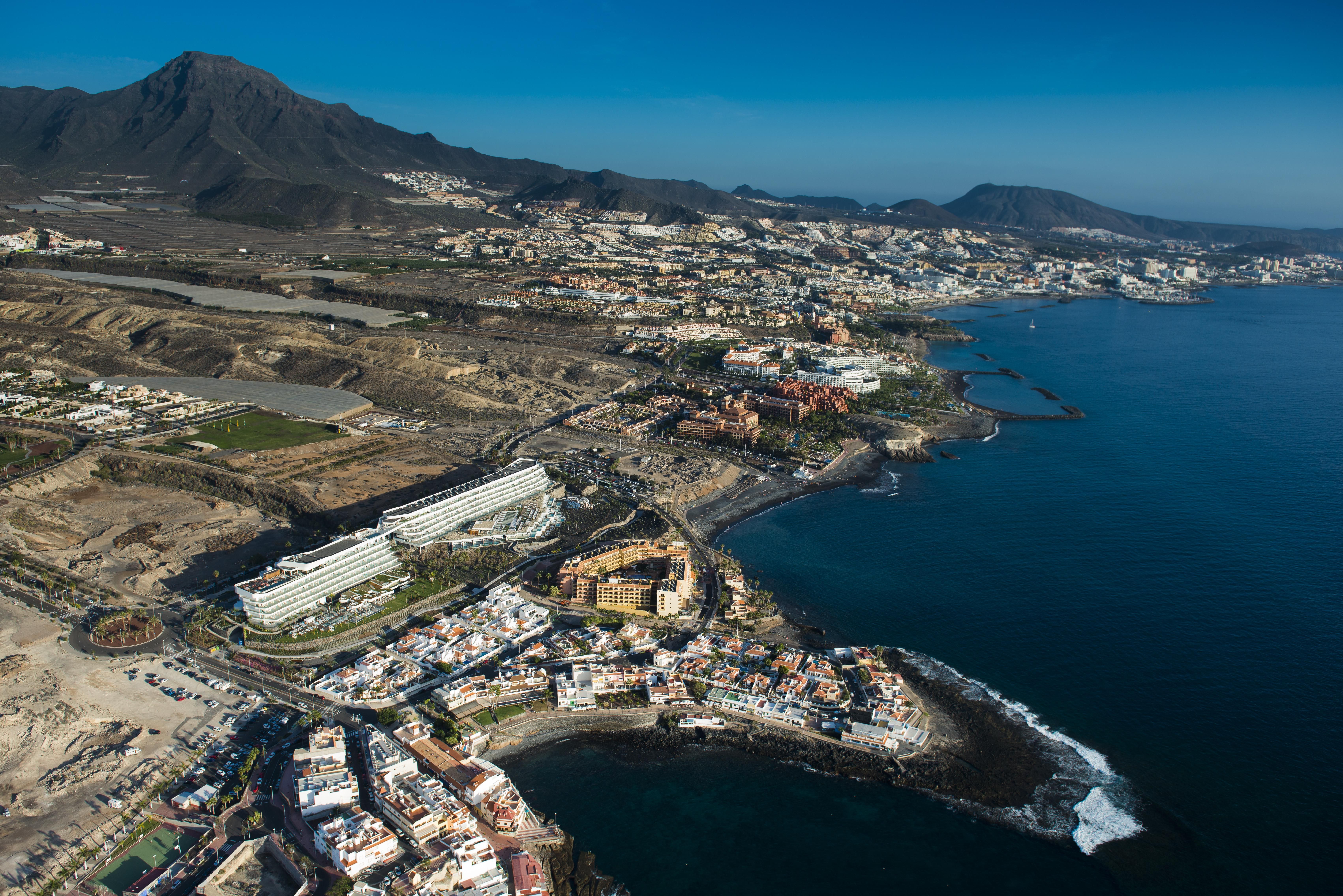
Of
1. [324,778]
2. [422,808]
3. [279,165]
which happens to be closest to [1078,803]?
[422,808]

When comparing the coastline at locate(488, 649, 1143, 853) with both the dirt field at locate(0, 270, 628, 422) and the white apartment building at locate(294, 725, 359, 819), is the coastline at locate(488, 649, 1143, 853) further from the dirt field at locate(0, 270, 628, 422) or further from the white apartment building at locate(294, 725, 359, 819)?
the dirt field at locate(0, 270, 628, 422)

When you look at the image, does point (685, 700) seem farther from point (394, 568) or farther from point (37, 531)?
point (37, 531)

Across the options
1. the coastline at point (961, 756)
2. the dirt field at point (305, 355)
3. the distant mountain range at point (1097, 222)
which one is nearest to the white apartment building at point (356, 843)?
the coastline at point (961, 756)

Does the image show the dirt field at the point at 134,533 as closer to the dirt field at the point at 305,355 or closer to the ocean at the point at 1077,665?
the ocean at the point at 1077,665

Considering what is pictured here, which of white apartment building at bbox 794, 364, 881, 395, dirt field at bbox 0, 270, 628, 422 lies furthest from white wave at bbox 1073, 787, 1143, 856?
white apartment building at bbox 794, 364, 881, 395

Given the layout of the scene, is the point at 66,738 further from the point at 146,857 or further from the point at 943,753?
the point at 943,753

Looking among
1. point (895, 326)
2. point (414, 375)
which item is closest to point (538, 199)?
point (895, 326)
